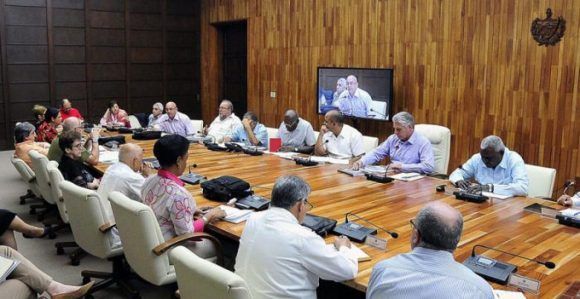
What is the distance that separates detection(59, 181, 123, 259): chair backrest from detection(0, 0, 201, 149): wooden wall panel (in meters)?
7.28

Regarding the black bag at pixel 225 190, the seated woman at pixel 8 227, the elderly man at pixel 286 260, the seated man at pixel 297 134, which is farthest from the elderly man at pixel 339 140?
the elderly man at pixel 286 260

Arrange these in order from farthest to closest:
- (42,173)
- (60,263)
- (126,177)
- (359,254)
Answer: (42,173) → (60,263) → (126,177) → (359,254)

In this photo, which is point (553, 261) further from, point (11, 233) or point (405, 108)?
point (405, 108)

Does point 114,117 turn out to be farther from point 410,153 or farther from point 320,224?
point 320,224

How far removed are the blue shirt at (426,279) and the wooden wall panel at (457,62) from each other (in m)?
4.52

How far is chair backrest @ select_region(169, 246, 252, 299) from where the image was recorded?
1.96 meters

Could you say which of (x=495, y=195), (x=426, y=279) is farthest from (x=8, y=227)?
(x=495, y=195)

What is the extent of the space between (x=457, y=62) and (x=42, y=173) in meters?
4.89

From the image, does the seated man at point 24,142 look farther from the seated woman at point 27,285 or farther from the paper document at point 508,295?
the paper document at point 508,295

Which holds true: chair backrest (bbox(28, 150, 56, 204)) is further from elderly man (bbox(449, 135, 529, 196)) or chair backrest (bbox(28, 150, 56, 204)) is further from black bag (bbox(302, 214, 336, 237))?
elderly man (bbox(449, 135, 529, 196))

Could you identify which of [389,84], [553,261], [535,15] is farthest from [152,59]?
[553,261]

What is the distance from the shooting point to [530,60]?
5.88 meters

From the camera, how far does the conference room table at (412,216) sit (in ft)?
8.13

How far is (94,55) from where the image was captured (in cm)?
1056
